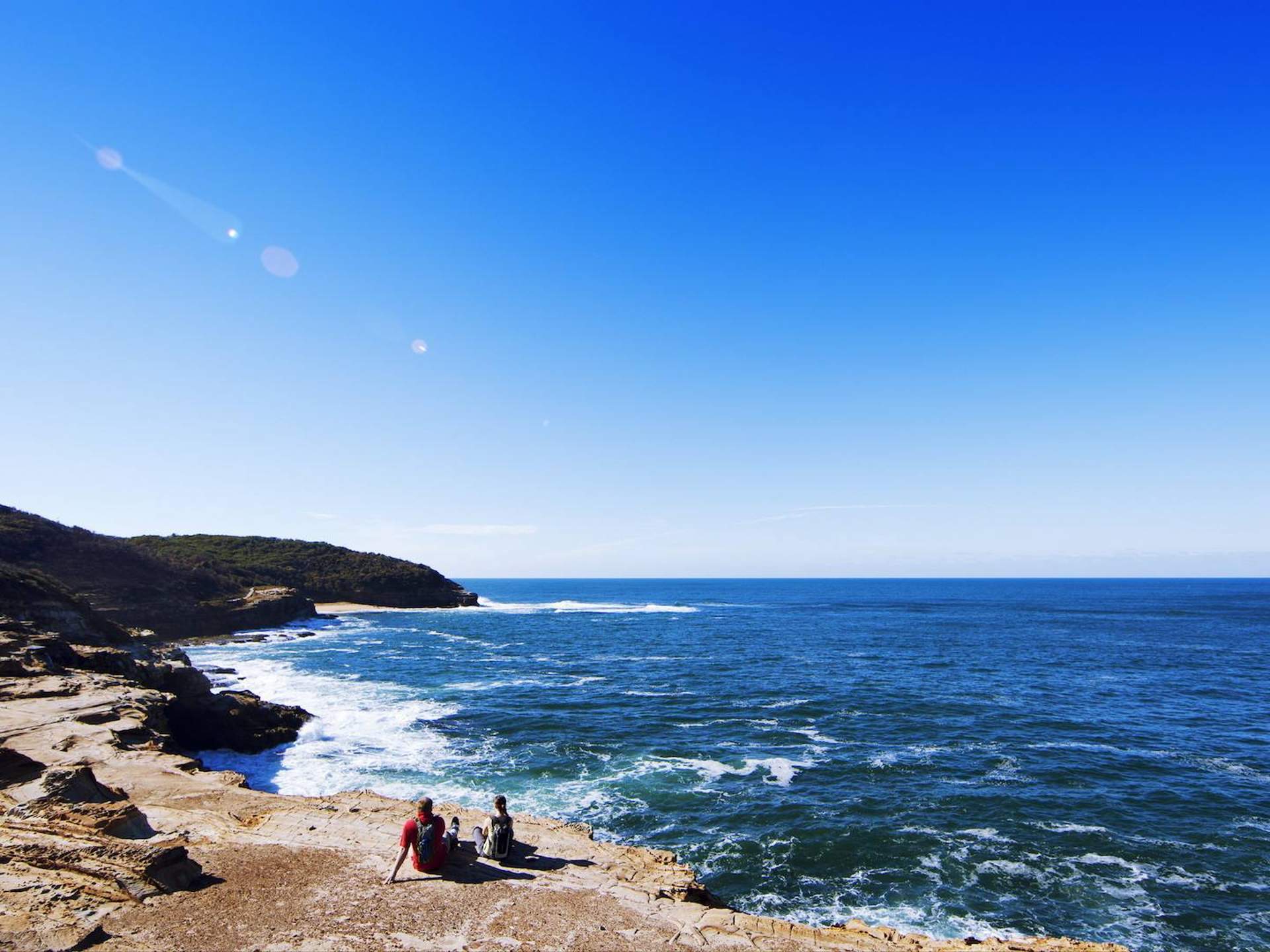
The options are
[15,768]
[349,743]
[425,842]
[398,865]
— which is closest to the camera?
[398,865]

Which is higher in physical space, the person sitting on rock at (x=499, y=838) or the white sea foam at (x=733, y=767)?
the person sitting on rock at (x=499, y=838)

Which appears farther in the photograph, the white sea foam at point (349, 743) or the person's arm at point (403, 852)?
the white sea foam at point (349, 743)

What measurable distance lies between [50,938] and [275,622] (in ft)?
319

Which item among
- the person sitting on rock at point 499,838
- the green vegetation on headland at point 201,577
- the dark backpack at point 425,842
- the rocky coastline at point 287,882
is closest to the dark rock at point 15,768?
the rocky coastline at point 287,882

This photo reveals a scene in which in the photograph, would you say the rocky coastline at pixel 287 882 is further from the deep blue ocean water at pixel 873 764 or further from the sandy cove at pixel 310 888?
the deep blue ocean water at pixel 873 764

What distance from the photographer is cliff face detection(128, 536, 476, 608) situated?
418 feet

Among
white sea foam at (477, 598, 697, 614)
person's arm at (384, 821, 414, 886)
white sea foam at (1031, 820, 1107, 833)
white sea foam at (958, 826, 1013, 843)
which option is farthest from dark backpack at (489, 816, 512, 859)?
white sea foam at (477, 598, 697, 614)

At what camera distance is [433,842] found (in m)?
14.5

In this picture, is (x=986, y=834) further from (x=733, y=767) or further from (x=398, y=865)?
(x=398, y=865)

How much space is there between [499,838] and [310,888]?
402 cm

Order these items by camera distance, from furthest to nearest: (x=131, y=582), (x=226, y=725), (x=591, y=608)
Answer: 1. (x=591, y=608)
2. (x=131, y=582)
3. (x=226, y=725)

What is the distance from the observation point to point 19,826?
1419cm

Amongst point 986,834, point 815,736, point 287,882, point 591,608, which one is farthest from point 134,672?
point 591,608

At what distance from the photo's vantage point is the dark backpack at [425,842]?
14367 mm
